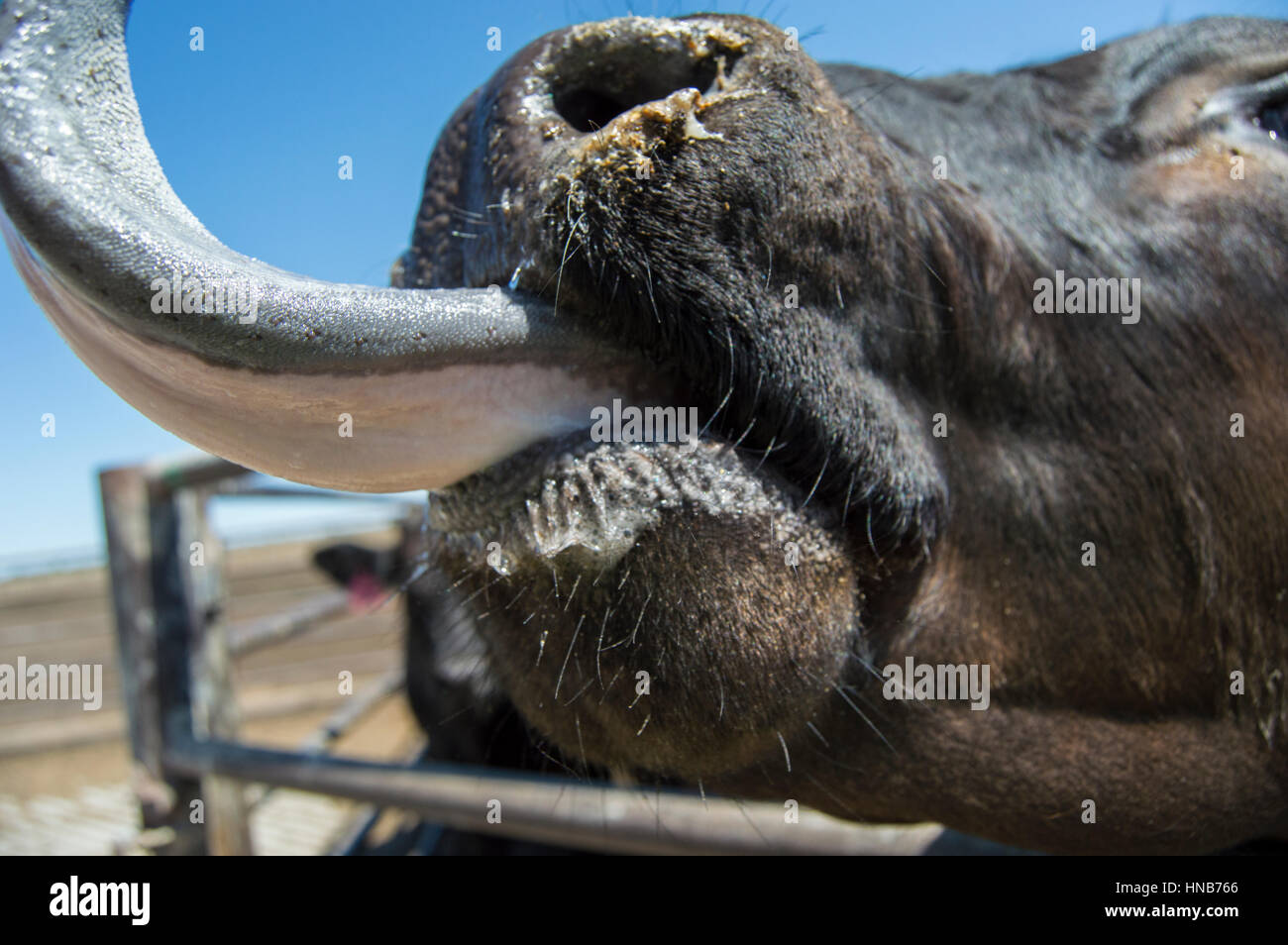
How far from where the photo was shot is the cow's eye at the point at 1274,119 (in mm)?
1547

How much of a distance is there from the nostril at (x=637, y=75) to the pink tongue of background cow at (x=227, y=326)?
0.28 metres

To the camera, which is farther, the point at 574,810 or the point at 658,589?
the point at 574,810

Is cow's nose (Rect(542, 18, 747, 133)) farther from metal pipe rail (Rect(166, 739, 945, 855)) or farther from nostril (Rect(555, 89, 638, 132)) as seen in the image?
metal pipe rail (Rect(166, 739, 945, 855))

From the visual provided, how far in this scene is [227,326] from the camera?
32.2 inches

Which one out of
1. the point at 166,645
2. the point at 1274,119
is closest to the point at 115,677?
the point at 166,645

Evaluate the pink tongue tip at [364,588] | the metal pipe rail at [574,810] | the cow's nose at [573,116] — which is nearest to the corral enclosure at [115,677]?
the pink tongue tip at [364,588]

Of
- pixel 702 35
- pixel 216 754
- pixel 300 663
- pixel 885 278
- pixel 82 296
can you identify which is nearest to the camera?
pixel 82 296

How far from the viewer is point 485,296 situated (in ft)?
3.11

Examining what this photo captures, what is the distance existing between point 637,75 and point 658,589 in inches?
22.8

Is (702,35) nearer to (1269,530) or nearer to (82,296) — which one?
(82,296)

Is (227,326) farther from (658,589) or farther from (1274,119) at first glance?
(1274,119)

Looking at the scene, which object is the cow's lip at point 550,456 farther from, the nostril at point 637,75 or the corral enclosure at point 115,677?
the corral enclosure at point 115,677
